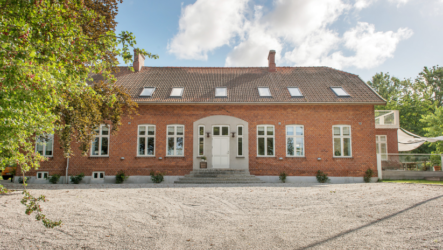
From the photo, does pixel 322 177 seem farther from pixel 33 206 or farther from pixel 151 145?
pixel 33 206

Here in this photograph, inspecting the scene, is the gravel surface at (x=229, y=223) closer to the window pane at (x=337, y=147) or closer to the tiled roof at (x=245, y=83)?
the window pane at (x=337, y=147)

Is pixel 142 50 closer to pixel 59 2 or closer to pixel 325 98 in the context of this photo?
pixel 59 2

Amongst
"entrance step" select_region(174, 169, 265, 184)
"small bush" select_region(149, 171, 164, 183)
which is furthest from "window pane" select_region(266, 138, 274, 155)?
"small bush" select_region(149, 171, 164, 183)

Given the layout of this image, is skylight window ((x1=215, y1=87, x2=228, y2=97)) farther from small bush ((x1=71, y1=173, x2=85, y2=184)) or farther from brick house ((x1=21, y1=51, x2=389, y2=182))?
small bush ((x1=71, y1=173, x2=85, y2=184))

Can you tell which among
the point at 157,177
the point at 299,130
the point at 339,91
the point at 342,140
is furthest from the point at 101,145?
Result: the point at 339,91

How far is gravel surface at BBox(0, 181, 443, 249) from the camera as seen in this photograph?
15.2ft

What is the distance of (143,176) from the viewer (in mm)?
14938

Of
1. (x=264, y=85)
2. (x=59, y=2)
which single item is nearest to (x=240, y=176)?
(x=264, y=85)

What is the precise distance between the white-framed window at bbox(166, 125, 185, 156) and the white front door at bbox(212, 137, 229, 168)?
169 cm

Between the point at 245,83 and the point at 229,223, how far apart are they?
39.5ft

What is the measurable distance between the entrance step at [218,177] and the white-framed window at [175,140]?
1.44 meters

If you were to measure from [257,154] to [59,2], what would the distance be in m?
12.3

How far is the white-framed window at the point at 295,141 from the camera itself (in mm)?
15211

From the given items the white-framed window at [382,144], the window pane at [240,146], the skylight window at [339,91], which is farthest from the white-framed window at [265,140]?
the white-framed window at [382,144]
